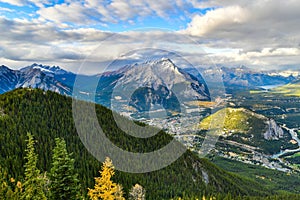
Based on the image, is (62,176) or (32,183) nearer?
(62,176)

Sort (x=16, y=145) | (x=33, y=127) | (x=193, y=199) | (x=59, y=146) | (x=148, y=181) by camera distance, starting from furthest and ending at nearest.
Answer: (x=148, y=181), (x=33, y=127), (x=193, y=199), (x=16, y=145), (x=59, y=146)

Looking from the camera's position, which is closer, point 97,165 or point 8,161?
point 8,161

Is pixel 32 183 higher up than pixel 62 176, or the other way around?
pixel 62 176

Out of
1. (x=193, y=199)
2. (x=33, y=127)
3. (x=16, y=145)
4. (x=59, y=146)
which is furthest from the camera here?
(x=33, y=127)

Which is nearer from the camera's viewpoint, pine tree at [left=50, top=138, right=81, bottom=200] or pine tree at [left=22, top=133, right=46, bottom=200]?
pine tree at [left=50, top=138, right=81, bottom=200]

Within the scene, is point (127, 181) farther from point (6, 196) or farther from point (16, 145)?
point (6, 196)

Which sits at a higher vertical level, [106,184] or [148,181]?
[106,184]

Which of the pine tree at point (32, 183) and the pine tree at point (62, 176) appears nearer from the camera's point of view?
the pine tree at point (62, 176)

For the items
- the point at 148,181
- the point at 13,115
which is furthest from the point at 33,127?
the point at 148,181
